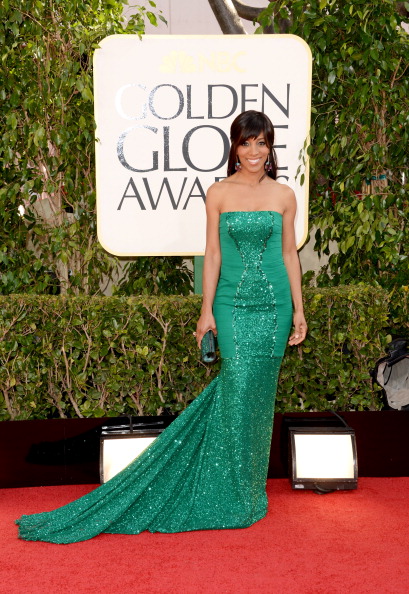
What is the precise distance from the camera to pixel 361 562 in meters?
2.70

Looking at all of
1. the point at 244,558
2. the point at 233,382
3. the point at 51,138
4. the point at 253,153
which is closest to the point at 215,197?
the point at 253,153

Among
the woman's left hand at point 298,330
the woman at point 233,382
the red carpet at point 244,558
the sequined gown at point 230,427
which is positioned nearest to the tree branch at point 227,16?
the woman at point 233,382

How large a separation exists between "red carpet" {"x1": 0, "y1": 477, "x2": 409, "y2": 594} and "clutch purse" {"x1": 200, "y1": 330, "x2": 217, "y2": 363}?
26.8 inches

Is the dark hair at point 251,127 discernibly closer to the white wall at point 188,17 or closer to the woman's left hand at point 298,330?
the woman's left hand at point 298,330

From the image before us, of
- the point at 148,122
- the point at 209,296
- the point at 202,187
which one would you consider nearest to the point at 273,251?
the point at 209,296

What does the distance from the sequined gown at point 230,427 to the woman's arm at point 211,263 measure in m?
0.03

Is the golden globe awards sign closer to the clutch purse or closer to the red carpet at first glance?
the clutch purse

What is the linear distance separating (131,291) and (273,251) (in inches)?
56.5

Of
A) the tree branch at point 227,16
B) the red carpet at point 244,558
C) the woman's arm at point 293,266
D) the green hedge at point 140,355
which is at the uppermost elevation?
the tree branch at point 227,16

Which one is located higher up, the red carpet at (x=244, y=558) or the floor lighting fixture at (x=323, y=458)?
the floor lighting fixture at (x=323, y=458)

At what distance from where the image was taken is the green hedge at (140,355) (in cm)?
366

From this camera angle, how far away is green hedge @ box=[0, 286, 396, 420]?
12.0 feet

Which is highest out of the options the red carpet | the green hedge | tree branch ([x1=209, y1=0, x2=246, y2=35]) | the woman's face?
tree branch ([x1=209, y1=0, x2=246, y2=35])

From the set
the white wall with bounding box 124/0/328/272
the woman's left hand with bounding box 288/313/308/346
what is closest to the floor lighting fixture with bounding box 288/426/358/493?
the woman's left hand with bounding box 288/313/308/346
